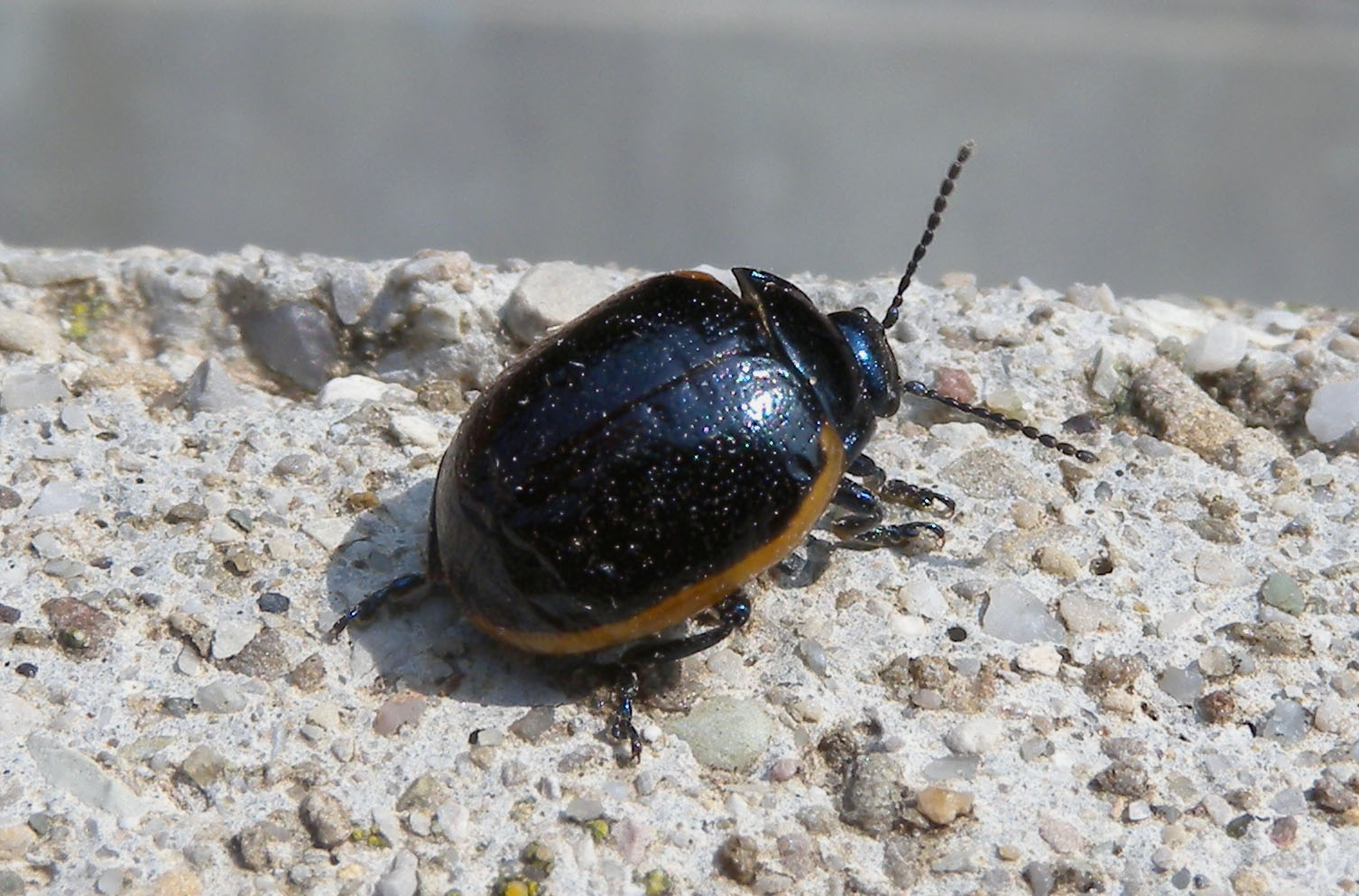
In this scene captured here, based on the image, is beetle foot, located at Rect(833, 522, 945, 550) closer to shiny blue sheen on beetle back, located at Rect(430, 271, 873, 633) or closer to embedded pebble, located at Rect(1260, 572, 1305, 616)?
shiny blue sheen on beetle back, located at Rect(430, 271, 873, 633)

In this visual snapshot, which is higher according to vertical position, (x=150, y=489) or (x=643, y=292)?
(x=643, y=292)

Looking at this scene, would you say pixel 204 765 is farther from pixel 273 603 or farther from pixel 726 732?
pixel 726 732

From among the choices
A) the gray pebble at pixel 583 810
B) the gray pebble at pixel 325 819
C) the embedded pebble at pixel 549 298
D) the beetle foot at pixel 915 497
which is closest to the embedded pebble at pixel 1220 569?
the beetle foot at pixel 915 497

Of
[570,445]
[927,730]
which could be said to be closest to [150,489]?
[570,445]

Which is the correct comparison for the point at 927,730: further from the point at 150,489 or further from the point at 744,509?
the point at 150,489

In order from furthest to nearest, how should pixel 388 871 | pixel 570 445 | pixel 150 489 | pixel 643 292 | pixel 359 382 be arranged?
pixel 359 382 → pixel 150 489 → pixel 643 292 → pixel 570 445 → pixel 388 871

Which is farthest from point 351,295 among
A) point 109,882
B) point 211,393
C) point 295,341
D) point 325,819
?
point 109,882

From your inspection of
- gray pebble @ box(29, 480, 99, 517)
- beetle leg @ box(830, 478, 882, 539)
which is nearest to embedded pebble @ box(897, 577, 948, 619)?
beetle leg @ box(830, 478, 882, 539)
